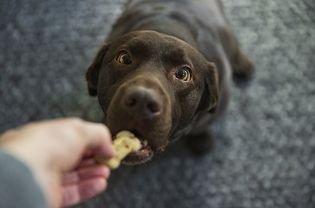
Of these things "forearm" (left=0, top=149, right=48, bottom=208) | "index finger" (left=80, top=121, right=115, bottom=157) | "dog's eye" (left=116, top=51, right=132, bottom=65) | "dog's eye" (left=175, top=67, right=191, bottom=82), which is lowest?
"dog's eye" (left=175, top=67, right=191, bottom=82)

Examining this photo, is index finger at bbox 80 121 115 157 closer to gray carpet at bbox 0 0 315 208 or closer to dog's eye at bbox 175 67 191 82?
dog's eye at bbox 175 67 191 82

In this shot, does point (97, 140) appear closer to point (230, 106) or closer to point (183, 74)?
point (183, 74)

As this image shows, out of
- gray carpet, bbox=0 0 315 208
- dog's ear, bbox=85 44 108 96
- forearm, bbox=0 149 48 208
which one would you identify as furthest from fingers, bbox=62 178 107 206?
gray carpet, bbox=0 0 315 208

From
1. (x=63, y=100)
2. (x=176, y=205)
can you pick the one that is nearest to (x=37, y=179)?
(x=176, y=205)

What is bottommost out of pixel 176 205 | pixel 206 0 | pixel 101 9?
pixel 176 205

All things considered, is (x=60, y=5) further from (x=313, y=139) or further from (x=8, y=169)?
(x=8, y=169)
